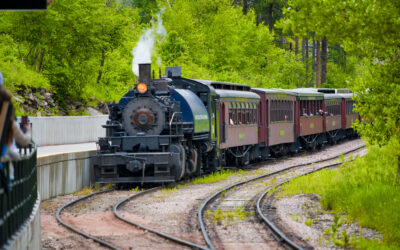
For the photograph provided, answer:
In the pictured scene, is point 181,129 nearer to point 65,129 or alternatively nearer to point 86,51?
point 65,129

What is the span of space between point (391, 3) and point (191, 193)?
8.87 m

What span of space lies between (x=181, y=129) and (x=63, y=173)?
3.58 m

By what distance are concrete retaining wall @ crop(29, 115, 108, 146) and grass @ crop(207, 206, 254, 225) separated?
13936mm

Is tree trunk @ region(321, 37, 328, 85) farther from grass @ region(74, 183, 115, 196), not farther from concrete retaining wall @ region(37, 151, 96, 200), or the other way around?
concrete retaining wall @ region(37, 151, 96, 200)

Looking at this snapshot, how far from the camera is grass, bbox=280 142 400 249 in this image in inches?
504

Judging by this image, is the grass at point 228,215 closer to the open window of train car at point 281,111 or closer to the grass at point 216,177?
the grass at point 216,177

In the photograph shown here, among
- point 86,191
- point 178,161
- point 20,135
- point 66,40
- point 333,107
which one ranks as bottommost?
point 86,191

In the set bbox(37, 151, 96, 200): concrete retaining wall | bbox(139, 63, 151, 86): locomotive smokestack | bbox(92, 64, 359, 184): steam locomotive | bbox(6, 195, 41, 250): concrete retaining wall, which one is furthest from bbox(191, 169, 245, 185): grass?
bbox(6, 195, 41, 250): concrete retaining wall

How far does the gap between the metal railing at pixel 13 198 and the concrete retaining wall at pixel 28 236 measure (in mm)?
57

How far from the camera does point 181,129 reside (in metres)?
20.8

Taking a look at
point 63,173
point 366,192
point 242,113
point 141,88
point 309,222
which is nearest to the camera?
point 309,222

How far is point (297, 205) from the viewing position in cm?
1717

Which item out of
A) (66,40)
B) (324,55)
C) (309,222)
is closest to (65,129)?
(66,40)

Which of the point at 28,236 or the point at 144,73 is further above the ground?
the point at 144,73
